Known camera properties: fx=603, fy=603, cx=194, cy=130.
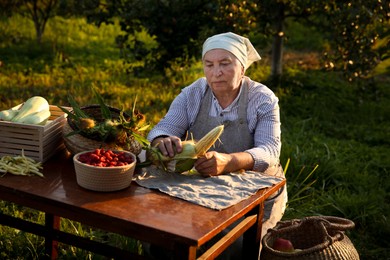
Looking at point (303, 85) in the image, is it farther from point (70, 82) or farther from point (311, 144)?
point (70, 82)

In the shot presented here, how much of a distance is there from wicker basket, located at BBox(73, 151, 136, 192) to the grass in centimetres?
123

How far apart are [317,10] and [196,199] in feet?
18.3

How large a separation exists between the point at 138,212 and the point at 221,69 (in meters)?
1.25

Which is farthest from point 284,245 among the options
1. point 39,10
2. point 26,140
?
point 39,10

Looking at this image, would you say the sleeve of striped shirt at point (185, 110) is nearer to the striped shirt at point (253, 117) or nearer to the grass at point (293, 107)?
the striped shirt at point (253, 117)

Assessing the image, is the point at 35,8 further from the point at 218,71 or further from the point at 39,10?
the point at 218,71

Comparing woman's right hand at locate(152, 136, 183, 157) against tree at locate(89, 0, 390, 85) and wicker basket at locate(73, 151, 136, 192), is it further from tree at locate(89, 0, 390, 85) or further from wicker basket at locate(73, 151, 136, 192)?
tree at locate(89, 0, 390, 85)

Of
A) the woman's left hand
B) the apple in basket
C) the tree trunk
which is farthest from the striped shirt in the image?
the tree trunk

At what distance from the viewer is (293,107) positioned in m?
7.84

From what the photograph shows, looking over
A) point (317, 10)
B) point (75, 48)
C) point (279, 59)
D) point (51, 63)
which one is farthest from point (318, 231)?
point (75, 48)

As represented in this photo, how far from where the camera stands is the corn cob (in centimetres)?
302

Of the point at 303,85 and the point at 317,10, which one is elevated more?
the point at 317,10

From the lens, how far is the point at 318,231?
3.39 meters

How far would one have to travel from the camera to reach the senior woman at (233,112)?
138 inches
